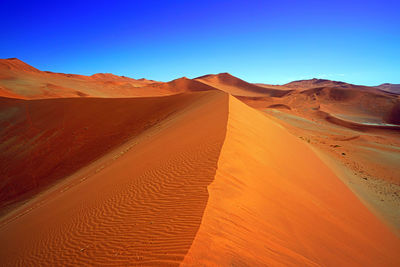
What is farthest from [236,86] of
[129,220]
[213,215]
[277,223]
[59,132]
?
[213,215]

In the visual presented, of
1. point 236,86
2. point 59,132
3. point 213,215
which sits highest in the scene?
point 236,86

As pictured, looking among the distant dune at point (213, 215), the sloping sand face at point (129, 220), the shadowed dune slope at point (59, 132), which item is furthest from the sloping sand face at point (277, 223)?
the shadowed dune slope at point (59, 132)

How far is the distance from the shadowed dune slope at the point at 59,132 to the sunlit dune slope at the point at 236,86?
42.9 m

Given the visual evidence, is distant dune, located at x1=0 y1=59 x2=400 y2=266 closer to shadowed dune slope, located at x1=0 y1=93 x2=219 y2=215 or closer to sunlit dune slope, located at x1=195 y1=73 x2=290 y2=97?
shadowed dune slope, located at x1=0 y1=93 x2=219 y2=215

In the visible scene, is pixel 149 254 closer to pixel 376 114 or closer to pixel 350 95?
pixel 376 114

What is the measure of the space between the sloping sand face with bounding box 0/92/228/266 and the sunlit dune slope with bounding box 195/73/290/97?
179 feet

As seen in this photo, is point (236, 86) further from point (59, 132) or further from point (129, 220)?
point (129, 220)

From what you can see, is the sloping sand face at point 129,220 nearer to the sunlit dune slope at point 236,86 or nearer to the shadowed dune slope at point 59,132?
the shadowed dune slope at point 59,132

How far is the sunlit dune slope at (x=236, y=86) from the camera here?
197 feet

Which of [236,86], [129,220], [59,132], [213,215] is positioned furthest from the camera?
[236,86]

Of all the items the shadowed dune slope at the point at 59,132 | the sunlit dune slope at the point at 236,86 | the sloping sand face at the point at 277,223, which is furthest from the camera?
the sunlit dune slope at the point at 236,86

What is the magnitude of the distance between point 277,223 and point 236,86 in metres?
66.3

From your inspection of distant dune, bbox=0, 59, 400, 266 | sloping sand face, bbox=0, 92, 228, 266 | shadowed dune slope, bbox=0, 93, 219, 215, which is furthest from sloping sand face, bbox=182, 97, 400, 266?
shadowed dune slope, bbox=0, 93, 219, 215

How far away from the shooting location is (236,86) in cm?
6688
